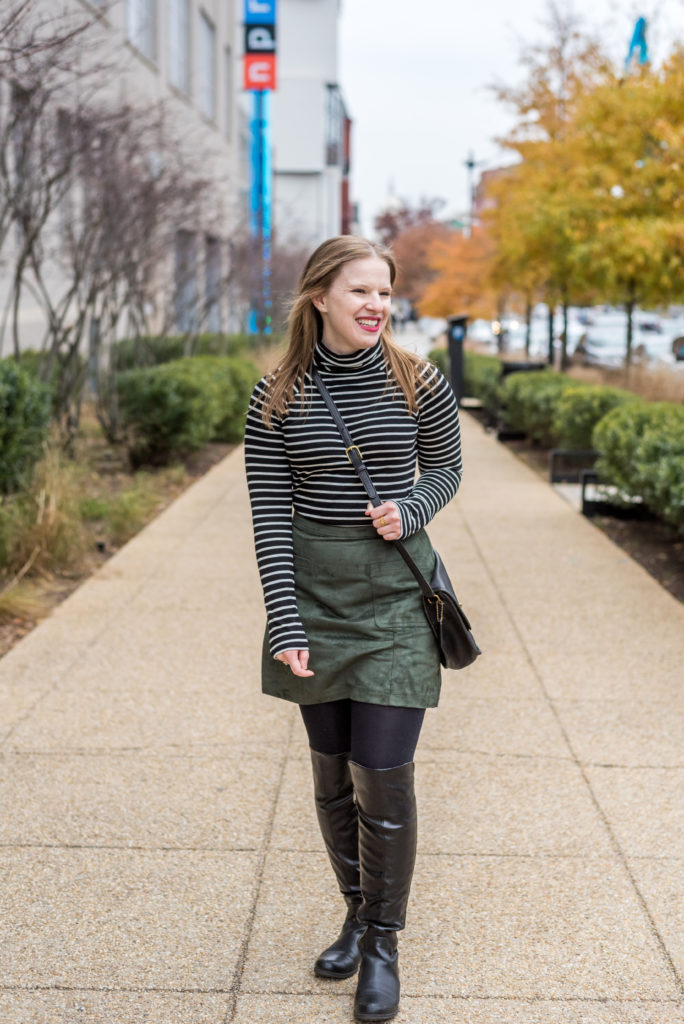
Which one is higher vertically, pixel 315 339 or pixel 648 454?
pixel 315 339

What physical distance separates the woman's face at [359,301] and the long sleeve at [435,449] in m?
0.20

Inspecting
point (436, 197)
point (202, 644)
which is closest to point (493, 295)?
point (202, 644)

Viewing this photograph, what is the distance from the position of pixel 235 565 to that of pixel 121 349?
11.6 metres

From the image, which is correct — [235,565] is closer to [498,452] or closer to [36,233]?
[36,233]

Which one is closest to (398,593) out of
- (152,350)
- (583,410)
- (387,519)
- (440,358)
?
(387,519)

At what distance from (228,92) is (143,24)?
42.6ft

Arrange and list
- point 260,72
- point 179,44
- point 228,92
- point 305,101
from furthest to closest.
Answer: point 305,101
point 228,92
point 260,72
point 179,44

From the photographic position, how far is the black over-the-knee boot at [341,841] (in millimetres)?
3148

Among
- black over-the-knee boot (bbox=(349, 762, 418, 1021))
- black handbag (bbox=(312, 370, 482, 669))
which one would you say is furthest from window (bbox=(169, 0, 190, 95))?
black over-the-knee boot (bbox=(349, 762, 418, 1021))

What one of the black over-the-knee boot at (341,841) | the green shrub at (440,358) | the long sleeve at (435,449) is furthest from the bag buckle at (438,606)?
the green shrub at (440,358)

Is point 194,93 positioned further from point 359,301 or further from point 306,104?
point 306,104

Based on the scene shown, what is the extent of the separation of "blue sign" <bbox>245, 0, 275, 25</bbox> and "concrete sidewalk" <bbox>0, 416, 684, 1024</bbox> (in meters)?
29.3

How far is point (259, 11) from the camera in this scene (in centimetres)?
3338

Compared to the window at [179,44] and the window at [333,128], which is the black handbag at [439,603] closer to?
the window at [179,44]
